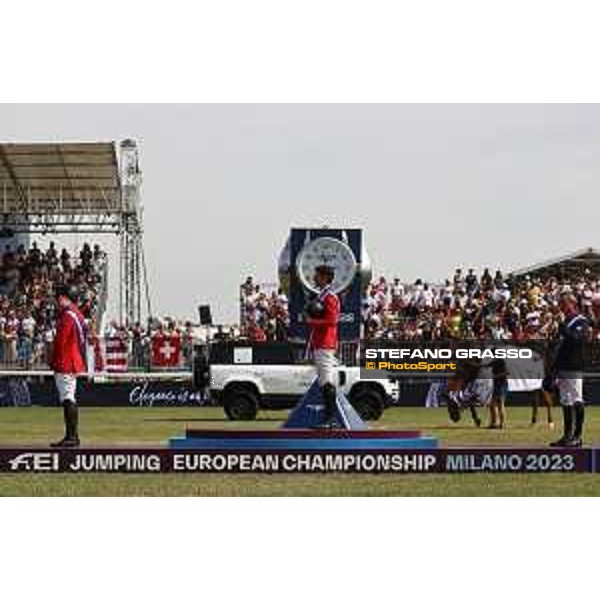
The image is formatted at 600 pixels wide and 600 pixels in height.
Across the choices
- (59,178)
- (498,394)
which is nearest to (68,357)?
(498,394)

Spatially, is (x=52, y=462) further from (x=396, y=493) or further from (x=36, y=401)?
(x=36, y=401)

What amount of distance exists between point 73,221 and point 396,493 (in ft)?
99.7

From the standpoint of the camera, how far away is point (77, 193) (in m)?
42.6

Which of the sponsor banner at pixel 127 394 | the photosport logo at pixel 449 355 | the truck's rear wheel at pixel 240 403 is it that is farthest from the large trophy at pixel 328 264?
the sponsor banner at pixel 127 394

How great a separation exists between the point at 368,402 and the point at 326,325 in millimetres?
12422

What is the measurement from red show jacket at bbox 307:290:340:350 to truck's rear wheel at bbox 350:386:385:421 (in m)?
12.0

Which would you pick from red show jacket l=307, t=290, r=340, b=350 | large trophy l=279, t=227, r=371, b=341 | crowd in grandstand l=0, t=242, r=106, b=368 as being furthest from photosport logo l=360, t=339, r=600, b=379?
red show jacket l=307, t=290, r=340, b=350

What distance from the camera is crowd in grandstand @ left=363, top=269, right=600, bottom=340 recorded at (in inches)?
1448

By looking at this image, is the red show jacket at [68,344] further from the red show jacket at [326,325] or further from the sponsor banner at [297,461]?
the red show jacket at [326,325]

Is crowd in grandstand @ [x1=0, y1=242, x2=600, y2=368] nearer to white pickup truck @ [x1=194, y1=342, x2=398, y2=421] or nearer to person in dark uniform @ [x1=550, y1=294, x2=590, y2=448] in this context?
white pickup truck @ [x1=194, y1=342, x2=398, y2=421]

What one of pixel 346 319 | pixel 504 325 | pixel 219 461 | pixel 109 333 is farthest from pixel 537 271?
pixel 219 461

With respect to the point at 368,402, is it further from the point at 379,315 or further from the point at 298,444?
the point at 298,444

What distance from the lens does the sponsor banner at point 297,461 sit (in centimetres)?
1573

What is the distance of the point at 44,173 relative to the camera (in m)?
41.5
